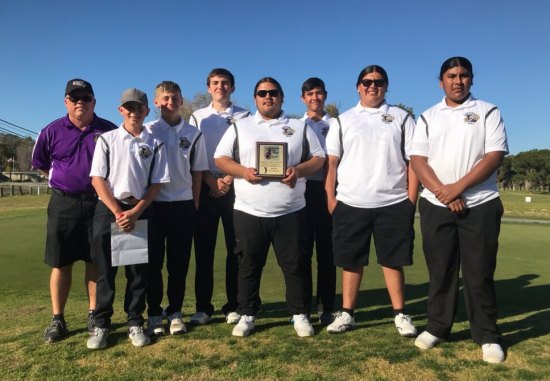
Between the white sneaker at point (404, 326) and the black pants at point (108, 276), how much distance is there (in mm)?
2148

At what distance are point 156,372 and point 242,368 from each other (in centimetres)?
57

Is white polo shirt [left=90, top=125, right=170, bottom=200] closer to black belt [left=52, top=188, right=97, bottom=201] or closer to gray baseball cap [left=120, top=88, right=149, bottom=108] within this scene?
gray baseball cap [left=120, top=88, right=149, bottom=108]

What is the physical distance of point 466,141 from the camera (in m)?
3.26

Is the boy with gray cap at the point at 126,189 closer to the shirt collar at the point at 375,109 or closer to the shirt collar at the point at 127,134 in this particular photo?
the shirt collar at the point at 127,134

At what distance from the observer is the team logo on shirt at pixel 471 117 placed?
326 cm

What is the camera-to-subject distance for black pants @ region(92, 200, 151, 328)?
11.4 ft

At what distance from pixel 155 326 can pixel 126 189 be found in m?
1.20

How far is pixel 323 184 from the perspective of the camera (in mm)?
4281

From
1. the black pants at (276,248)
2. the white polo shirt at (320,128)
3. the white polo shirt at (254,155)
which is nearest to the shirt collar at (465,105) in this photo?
the white polo shirt at (254,155)

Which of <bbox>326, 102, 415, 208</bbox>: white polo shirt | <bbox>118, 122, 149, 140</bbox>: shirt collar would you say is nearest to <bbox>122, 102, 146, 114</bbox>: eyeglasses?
<bbox>118, 122, 149, 140</bbox>: shirt collar

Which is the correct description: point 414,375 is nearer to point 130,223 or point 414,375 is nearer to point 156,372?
point 156,372

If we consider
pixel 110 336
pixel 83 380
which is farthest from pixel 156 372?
pixel 110 336

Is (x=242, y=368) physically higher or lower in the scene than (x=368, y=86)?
lower

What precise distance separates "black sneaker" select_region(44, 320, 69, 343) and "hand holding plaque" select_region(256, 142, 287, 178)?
207 centimetres
